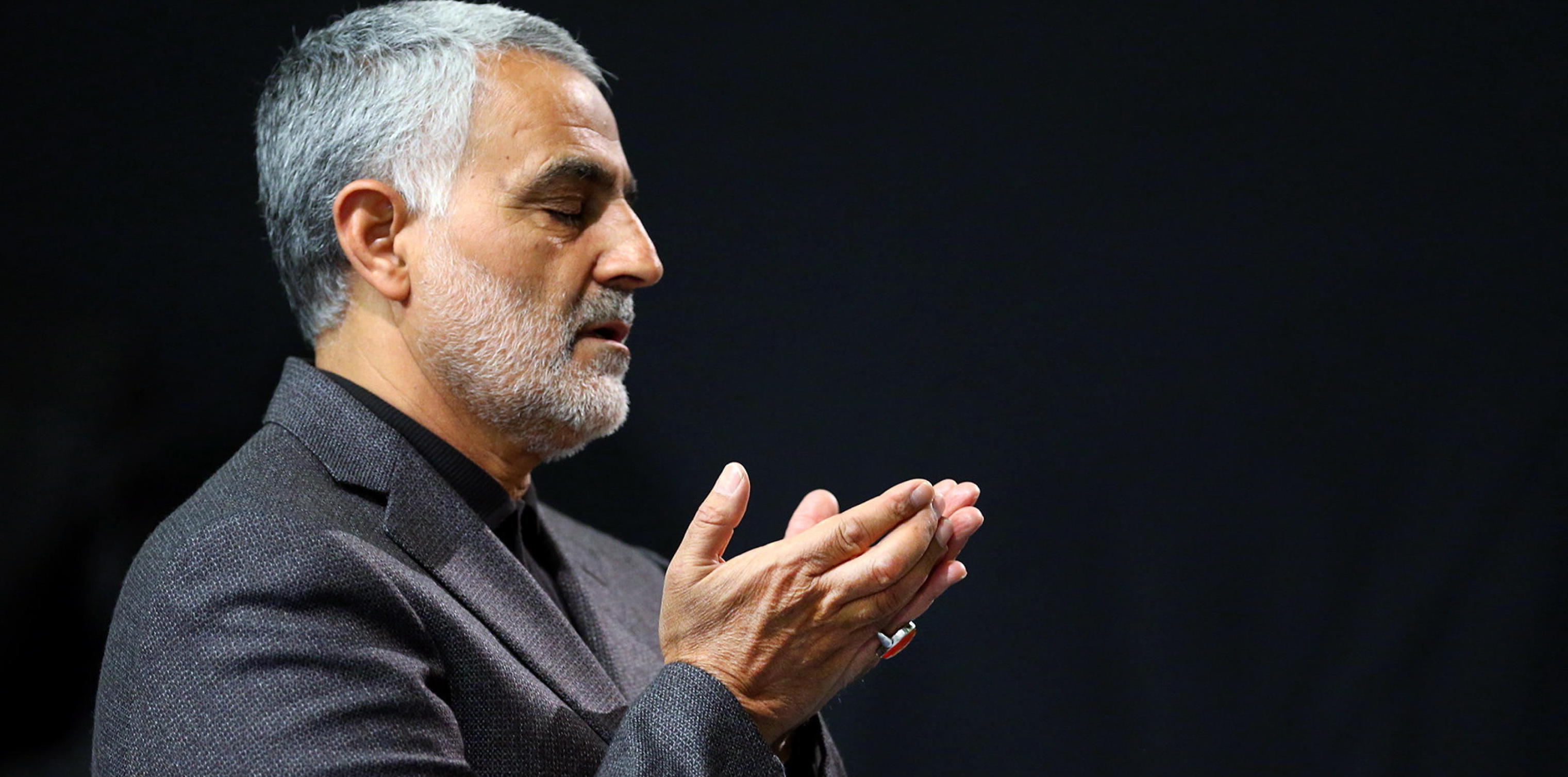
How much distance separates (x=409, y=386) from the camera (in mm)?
1409

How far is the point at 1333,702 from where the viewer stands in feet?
5.72

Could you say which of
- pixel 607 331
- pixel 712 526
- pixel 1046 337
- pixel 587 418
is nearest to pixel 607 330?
pixel 607 331

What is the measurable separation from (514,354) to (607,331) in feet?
0.45

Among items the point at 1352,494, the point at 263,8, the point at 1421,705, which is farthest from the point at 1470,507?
the point at 263,8

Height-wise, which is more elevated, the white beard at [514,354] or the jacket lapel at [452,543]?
the white beard at [514,354]

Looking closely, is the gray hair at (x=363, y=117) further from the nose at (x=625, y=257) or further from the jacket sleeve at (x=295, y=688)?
the jacket sleeve at (x=295, y=688)

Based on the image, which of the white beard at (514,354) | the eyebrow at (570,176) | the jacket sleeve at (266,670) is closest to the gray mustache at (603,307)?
the white beard at (514,354)

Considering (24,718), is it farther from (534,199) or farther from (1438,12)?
(1438,12)

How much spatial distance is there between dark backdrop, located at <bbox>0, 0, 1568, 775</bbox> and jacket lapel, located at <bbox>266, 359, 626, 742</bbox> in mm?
707

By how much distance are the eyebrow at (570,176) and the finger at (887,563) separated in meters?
0.60

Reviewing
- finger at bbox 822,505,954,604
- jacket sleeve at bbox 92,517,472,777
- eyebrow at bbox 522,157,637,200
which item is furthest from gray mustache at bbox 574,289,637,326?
finger at bbox 822,505,954,604

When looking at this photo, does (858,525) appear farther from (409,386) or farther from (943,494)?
(409,386)

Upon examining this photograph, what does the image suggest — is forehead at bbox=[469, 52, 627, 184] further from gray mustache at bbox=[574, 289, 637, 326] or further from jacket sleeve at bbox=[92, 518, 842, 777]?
jacket sleeve at bbox=[92, 518, 842, 777]

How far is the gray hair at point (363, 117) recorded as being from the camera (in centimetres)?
140
